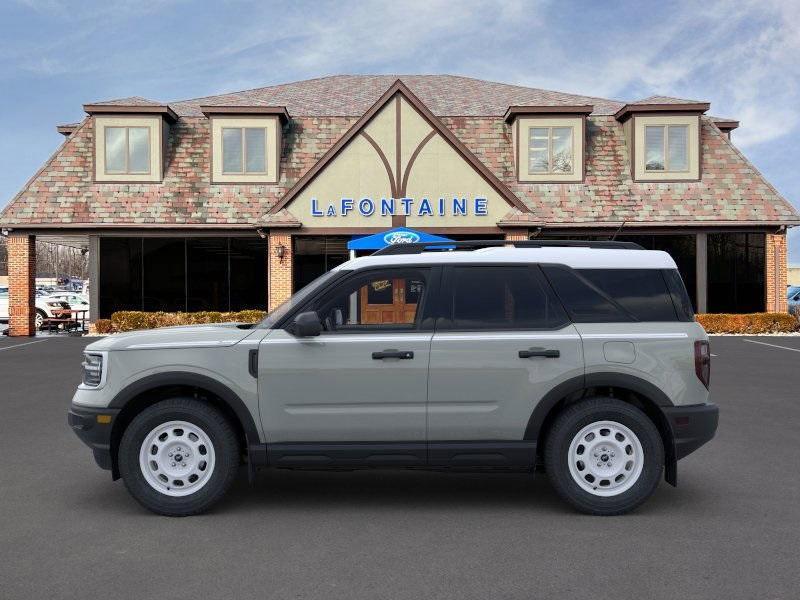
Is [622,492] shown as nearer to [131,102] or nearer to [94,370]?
[94,370]

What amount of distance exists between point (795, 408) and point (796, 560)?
6.61 m

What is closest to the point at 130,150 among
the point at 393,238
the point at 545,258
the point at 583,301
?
the point at 393,238

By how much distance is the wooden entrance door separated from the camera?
19.0ft

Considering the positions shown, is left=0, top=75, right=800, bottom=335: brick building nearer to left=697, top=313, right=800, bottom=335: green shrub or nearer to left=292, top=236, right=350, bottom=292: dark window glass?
left=292, top=236, right=350, bottom=292: dark window glass

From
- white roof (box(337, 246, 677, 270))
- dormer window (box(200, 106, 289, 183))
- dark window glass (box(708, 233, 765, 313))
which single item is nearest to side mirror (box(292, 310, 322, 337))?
white roof (box(337, 246, 677, 270))

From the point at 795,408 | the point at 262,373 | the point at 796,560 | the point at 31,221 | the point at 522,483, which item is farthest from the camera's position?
the point at 31,221

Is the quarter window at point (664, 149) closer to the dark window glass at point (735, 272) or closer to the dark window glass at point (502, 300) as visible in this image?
the dark window glass at point (735, 272)

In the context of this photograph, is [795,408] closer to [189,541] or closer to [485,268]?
[485,268]

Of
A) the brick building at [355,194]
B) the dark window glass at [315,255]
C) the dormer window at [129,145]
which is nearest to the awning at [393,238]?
the brick building at [355,194]

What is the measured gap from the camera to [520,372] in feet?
18.9

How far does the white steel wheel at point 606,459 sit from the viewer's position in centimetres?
578

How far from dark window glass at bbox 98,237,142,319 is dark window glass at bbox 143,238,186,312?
0.25m

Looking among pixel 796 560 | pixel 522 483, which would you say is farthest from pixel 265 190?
pixel 796 560


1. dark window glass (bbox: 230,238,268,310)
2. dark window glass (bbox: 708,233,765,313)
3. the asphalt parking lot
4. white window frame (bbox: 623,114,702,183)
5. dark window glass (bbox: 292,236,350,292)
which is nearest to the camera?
the asphalt parking lot
